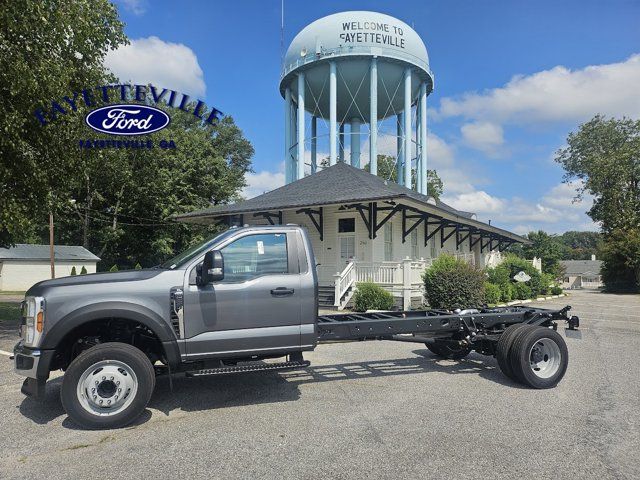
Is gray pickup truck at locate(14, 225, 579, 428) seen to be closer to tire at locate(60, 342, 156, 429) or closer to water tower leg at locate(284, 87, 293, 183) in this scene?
tire at locate(60, 342, 156, 429)

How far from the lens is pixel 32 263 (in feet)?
133

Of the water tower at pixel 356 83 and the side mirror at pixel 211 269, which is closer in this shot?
the side mirror at pixel 211 269

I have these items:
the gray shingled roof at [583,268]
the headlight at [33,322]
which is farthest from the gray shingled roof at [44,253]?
the gray shingled roof at [583,268]

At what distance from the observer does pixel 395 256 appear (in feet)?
64.5

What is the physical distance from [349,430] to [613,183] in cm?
5173

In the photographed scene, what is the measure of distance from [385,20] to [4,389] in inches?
1229

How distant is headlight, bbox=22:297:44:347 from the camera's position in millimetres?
4703

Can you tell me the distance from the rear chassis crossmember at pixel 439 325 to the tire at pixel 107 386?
2139 mm

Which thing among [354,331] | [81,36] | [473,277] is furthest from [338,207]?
[354,331]

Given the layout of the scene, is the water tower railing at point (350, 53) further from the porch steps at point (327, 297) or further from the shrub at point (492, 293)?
the porch steps at point (327, 297)

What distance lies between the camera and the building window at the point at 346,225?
18719 mm

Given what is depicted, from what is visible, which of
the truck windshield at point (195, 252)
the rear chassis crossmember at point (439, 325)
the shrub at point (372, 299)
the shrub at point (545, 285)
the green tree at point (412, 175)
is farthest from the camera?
the green tree at point (412, 175)

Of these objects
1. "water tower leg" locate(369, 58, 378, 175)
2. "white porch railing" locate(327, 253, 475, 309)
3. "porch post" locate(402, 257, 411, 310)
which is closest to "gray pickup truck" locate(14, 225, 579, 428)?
"porch post" locate(402, 257, 411, 310)

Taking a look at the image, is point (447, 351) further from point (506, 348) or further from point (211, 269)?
point (211, 269)
